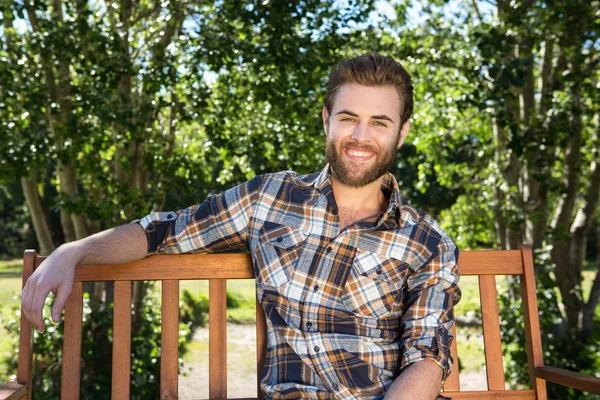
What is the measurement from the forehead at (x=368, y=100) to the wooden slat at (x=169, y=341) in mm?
933

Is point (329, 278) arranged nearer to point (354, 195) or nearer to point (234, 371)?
point (354, 195)

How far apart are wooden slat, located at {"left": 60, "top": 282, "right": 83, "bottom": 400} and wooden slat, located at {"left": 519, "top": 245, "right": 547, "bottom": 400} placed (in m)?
1.78

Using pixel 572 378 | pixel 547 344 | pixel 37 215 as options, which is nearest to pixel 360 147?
pixel 572 378

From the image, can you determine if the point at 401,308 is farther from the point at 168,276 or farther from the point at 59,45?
the point at 59,45

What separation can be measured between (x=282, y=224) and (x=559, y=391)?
13.7ft

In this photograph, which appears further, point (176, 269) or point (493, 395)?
point (493, 395)

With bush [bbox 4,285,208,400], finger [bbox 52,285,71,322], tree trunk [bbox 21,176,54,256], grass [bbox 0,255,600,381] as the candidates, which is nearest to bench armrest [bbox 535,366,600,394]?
finger [bbox 52,285,71,322]

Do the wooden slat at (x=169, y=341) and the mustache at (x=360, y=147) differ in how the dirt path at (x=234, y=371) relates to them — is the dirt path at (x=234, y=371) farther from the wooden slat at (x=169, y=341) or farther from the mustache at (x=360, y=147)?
the mustache at (x=360, y=147)

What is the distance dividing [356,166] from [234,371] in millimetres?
6477

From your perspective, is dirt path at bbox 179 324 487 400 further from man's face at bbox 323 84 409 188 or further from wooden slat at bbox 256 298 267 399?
man's face at bbox 323 84 409 188

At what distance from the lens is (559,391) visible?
5.69 meters

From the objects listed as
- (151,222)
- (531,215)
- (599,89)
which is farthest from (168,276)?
(599,89)

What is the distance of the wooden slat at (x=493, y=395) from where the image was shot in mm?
2707

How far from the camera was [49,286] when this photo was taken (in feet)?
6.59
